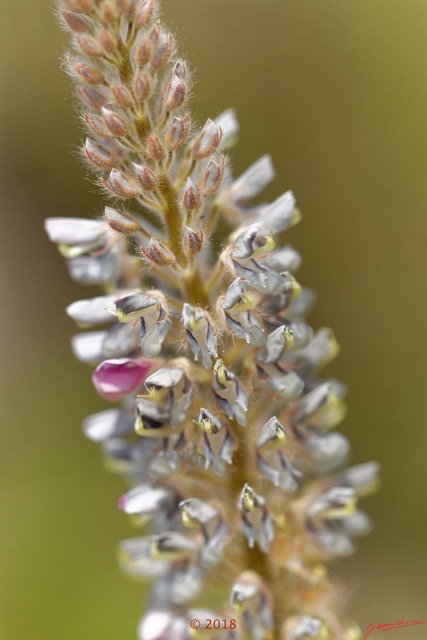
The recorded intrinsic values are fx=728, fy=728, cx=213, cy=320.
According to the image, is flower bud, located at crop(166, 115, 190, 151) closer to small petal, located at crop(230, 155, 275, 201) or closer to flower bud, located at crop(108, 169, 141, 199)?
flower bud, located at crop(108, 169, 141, 199)

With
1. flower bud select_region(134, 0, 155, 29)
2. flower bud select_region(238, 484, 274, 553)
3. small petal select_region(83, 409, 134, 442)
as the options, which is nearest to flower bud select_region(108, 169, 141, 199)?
flower bud select_region(134, 0, 155, 29)

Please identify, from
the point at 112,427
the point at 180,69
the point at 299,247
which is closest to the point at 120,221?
the point at 180,69

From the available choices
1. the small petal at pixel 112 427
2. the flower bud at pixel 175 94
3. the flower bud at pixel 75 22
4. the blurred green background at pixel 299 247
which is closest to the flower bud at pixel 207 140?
the flower bud at pixel 175 94

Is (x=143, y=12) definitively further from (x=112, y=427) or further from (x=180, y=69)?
(x=112, y=427)

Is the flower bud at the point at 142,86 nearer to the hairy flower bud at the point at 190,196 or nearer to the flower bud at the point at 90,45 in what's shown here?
the flower bud at the point at 90,45

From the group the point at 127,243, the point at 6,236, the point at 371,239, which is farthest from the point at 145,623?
the point at 6,236

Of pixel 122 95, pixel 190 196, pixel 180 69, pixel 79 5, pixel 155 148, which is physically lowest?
pixel 190 196
